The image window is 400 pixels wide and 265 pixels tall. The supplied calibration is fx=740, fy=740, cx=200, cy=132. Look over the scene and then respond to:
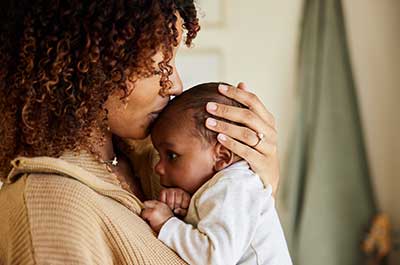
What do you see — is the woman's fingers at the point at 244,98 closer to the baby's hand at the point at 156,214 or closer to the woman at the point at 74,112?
the woman at the point at 74,112

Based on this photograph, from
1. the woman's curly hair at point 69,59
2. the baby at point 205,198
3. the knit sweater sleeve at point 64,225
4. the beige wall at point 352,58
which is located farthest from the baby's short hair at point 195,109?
the beige wall at point 352,58

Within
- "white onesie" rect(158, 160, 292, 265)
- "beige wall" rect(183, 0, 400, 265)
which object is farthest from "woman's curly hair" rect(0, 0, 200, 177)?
"beige wall" rect(183, 0, 400, 265)

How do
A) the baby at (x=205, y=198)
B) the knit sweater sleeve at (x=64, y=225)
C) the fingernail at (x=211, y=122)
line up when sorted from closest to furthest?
the knit sweater sleeve at (x=64, y=225), the baby at (x=205, y=198), the fingernail at (x=211, y=122)

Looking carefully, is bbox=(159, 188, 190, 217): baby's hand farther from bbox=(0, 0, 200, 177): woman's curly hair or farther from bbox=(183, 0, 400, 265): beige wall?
bbox=(183, 0, 400, 265): beige wall

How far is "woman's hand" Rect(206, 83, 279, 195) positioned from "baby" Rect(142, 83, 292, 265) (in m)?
0.01

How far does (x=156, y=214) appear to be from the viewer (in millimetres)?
1217

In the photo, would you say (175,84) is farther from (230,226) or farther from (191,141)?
(230,226)

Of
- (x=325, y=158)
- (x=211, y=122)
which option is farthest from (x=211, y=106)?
(x=325, y=158)

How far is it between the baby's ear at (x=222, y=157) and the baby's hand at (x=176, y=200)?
0.07 meters

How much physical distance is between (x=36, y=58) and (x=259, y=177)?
1.42 feet

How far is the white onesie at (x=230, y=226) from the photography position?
116 centimetres

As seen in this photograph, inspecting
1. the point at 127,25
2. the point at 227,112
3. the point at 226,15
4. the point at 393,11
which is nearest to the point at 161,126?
the point at 227,112

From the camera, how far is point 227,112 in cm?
129

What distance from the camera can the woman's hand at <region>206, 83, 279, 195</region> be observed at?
128 centimetres
